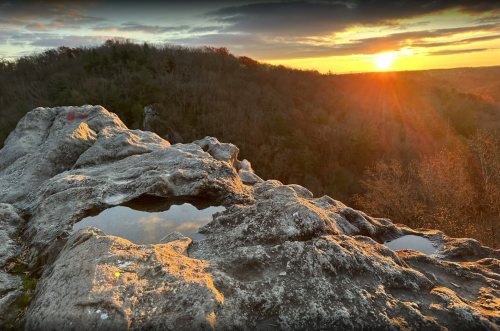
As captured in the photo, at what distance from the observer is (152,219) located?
6484 mm

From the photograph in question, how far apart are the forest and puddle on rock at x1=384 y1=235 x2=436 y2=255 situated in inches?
775

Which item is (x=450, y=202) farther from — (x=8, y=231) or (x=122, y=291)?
(x=8, y=231)

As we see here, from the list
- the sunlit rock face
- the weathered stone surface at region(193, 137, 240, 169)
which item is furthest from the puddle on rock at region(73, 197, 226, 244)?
the weathered stone surface at region(193, 137, 240, 169)

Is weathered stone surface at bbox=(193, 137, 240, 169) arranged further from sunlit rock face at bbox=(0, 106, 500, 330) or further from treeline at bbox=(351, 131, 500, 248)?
treeline at bbox=(351, 131, 500, 248)

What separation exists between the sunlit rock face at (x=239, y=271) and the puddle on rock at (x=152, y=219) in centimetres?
19

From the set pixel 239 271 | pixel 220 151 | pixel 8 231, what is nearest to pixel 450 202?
pixel 220 151

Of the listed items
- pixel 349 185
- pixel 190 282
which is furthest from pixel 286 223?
pixel 349 185

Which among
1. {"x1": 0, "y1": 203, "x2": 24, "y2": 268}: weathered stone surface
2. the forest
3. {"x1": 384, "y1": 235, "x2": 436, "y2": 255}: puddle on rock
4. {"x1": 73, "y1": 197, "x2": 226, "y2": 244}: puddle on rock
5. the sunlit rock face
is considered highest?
the sunlit rock face

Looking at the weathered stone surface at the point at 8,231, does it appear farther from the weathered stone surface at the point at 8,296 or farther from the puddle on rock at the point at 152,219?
the puddle on rock at the point at 152,219

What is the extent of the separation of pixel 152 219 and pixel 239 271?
2857 mm

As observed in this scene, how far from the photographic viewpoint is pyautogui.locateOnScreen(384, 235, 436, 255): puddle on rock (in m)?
6.54

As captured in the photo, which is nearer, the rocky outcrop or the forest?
the rocky outcrop

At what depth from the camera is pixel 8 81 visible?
206 ft

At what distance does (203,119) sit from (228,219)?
5428 cm
